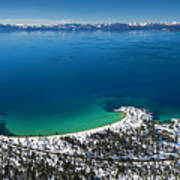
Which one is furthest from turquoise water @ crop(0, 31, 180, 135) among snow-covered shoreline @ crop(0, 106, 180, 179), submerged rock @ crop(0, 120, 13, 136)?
snow-covered shoreline @ crop(0, 106, 180, 179)

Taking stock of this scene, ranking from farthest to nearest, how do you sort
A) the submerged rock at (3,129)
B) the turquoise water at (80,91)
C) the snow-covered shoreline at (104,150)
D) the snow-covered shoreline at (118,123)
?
the turquoise water at (80,91) → the submerged rock at (3,129) → the snow-covered shoreline at (118,123) → the snow-covered shoreline at (104,150)

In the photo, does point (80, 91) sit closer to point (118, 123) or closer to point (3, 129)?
point (118, 123)

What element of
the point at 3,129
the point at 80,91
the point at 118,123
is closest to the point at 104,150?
the point at 118,123

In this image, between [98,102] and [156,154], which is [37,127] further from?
[156,154]

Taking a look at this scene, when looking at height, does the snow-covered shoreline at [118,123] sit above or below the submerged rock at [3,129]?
above

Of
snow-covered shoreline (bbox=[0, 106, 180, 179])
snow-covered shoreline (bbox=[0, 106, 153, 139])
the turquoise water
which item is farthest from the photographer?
the turquoise water

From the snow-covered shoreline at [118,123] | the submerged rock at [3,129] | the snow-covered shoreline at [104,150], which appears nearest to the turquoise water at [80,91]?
the submerged rock at [3,129]

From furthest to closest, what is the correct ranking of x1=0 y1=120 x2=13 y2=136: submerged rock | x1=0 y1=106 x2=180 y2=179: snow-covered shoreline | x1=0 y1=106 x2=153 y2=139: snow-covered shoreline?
x1=0 y1=120 x2=13 y2=136: submerged rock, x1=0 y1=106 x2=153 y2=139: snow-covered shoreline, x1=0 y1=106 x2=180 y2=179: snow-covered shoreline

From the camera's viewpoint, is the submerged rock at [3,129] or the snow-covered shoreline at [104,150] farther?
the submerged rock at [3,129]

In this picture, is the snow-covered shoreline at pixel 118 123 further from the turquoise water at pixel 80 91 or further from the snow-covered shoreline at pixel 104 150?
the turquoise water at pixel 80 91

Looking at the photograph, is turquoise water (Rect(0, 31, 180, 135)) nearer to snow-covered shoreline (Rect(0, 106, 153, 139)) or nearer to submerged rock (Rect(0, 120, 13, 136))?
submerged rock (Rect(0, 120, 13, 136))

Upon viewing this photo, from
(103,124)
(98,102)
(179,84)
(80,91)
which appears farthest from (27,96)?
(179,84)
